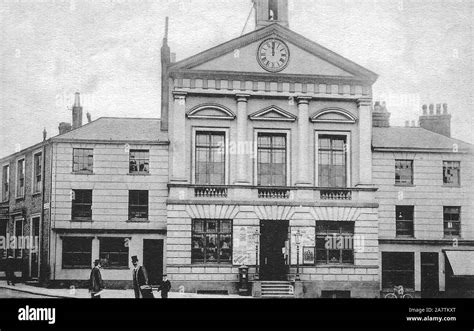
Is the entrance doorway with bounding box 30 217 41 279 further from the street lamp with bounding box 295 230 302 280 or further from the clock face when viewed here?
the clock face

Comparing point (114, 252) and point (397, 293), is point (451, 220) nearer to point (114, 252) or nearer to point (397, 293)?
point (397, 293)

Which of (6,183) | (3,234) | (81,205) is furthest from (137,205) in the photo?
(3,234)

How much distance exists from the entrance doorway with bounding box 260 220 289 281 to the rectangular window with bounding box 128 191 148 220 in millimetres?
3157

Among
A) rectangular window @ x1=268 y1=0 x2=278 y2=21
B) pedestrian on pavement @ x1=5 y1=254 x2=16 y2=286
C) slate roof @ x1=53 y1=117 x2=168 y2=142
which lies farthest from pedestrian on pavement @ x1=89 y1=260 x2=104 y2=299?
rectangular window @ x1=268 y1=0 x2=278 y2=21

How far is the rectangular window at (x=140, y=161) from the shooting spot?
16.1m

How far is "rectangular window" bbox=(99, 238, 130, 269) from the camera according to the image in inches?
A: 621

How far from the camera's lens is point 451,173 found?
1520cm

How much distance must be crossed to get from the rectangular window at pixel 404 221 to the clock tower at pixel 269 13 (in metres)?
5.70

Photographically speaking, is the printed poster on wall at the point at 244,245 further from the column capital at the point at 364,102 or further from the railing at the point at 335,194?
the column capital at the point at 364,102

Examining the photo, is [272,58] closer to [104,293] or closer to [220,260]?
[220,260]

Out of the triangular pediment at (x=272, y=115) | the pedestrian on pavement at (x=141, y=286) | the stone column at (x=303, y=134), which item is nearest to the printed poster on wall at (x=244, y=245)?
the stone column at (x=303, y=134)

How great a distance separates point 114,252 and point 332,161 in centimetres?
625

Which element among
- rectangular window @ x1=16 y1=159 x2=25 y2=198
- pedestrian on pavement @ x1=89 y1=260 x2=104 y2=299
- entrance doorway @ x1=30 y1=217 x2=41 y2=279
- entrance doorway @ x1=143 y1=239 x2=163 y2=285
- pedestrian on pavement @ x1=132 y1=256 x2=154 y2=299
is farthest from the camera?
entrance doorway @ x1=143 y1=239 x2=163 y2=285
